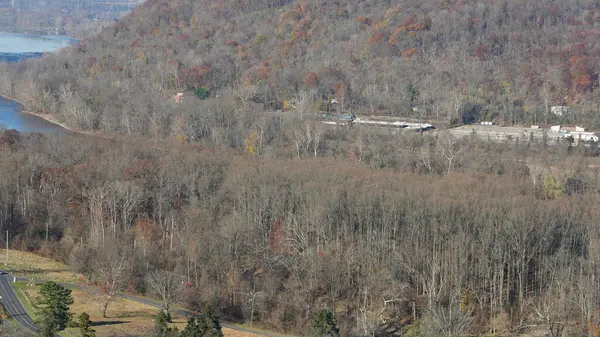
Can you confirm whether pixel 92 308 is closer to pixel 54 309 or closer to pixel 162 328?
pixel 54 309

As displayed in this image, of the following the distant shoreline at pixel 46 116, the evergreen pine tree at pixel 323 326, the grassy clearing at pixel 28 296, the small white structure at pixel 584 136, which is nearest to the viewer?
the evergreen pine tree at pixel 323 326

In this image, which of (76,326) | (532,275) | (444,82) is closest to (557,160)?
(532,275)

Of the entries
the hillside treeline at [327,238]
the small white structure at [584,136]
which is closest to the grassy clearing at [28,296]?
the hillside treeline at [327,238]

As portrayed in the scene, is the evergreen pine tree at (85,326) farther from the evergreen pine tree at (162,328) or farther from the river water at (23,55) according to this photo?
the river water at (23,55)

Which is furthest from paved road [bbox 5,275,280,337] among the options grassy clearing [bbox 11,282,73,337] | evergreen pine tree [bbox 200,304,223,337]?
evergreen pine tree [bbox 200,304,223,337]

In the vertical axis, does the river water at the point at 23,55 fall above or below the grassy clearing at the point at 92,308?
above

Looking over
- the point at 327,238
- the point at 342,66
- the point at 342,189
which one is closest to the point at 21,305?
the point at 327,238
